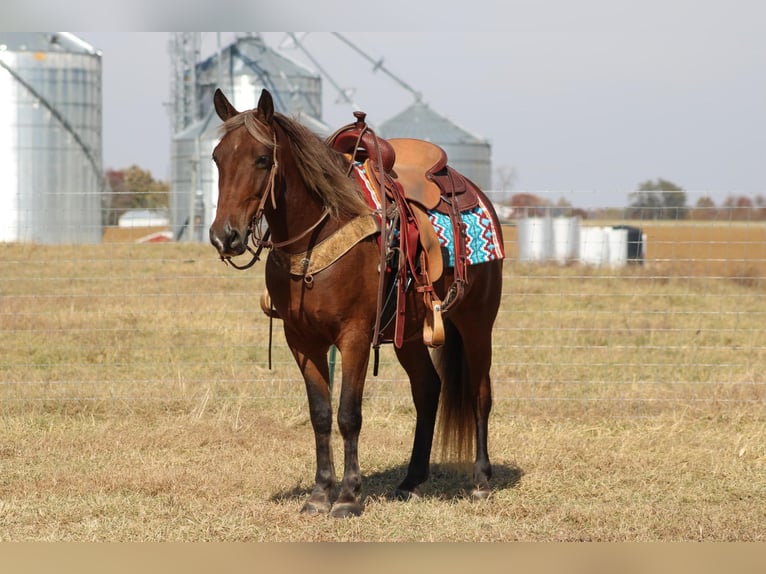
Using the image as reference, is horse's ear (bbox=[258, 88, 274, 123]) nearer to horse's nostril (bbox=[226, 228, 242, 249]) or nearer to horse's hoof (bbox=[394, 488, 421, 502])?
horse's nostril (bbox=[226, 228, 242, 249])

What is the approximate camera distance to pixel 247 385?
27.1 ft

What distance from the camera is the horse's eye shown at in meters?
4.50

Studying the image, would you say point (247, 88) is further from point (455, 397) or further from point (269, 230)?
point (269, 230)

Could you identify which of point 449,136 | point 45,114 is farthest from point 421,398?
point 449,136

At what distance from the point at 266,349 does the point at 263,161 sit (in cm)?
542

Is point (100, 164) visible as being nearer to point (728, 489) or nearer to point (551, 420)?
point (551, 420)

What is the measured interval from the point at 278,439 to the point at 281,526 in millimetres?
2110

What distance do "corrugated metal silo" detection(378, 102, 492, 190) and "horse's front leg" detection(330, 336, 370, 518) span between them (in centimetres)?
2868

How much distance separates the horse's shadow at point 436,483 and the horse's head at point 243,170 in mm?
1753

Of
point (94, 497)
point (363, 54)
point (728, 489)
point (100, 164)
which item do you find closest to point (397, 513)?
point (94, 497)

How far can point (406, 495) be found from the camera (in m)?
5.61

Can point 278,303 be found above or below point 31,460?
above

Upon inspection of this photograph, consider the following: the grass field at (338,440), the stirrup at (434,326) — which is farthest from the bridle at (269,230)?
the grass field at (338,440)

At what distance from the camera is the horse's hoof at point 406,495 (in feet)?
18.2
